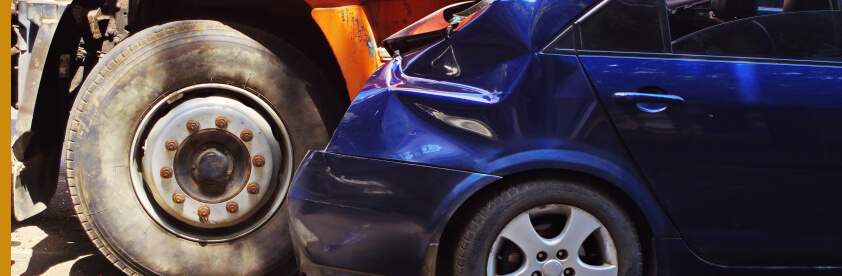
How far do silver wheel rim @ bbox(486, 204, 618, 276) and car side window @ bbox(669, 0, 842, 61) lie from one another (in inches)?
27.9

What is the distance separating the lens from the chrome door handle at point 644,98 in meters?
2.67

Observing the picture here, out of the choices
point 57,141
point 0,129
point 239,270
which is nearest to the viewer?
point 0,129

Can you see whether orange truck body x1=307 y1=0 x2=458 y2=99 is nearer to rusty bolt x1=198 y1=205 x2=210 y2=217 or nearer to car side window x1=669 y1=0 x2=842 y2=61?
rusty bolt x1=198 y1=205 x2=210 y2=217

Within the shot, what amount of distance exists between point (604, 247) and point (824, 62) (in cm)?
104

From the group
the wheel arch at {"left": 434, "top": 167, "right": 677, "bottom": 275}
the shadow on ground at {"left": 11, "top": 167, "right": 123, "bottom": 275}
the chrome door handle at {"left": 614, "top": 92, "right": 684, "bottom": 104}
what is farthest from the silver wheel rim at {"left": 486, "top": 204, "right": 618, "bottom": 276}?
the shadow on ground at {"left": 11, "top": 167, "right": 123, "bottom": 275}

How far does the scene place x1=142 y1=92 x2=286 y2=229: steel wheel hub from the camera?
3.40m

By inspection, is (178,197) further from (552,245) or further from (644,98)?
(644,98)

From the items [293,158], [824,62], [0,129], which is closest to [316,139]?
[293,158]

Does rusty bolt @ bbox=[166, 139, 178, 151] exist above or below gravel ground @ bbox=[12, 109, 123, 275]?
above

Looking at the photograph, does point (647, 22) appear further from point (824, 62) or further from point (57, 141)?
point (57, 141)

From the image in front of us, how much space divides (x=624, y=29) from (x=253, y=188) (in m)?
1.74

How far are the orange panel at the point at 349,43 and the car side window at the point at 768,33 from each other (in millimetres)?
1285

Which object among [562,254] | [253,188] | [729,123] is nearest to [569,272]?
[562,254]

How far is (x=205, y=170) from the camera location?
11.1 feet
